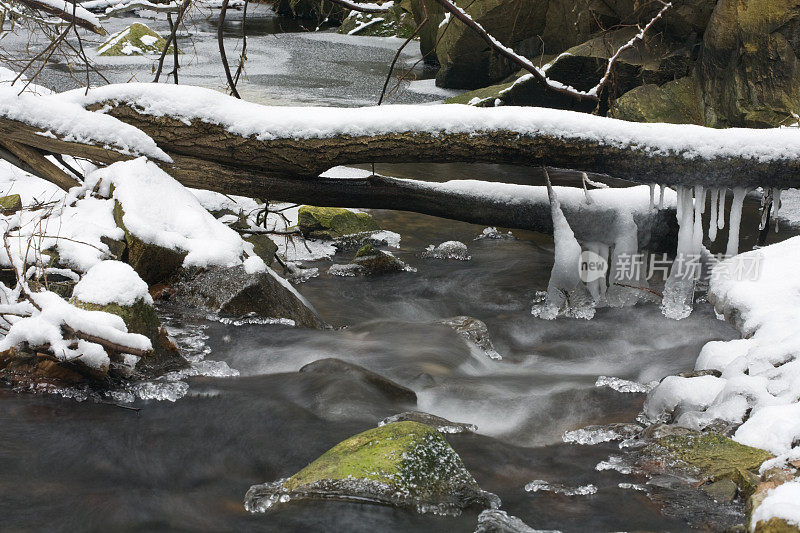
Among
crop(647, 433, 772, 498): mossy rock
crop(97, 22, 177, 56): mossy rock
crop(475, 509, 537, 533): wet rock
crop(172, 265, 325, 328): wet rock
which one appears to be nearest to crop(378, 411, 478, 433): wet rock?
crop(475, 509, 537, 533): wet rock

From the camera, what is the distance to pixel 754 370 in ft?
11.4

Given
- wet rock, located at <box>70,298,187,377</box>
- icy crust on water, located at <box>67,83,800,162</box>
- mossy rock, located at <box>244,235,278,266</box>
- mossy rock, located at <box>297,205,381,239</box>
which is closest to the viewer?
wet rock, located at <box>70,298,187,377</box>

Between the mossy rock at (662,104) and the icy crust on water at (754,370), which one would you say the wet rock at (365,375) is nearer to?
the icy crust on water at (754,370)

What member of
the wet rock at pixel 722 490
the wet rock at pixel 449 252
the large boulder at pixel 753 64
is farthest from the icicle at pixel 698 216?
the large boulder at pixel 753 64

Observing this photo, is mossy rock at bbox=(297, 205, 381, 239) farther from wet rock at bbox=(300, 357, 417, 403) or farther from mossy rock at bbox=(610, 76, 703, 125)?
mossy rock at bbox=(610, 76, 703, 125)

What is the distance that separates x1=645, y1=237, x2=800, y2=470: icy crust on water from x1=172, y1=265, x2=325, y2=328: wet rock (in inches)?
91.4

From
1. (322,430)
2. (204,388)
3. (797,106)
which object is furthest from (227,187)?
(797,106)

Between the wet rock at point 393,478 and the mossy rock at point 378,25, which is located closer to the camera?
the wet rock at point 393,478

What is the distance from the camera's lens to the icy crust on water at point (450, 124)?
15.3 ft

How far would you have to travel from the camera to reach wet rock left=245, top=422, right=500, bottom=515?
272 centimetres

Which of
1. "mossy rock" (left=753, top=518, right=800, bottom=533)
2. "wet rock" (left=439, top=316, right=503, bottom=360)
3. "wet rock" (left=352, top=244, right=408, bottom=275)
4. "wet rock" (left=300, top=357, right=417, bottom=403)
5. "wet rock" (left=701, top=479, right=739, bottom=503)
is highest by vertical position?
"mossy rock" (left=753, top=518, right=800, bottom=533)

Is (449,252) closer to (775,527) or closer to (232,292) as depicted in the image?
(232,292)

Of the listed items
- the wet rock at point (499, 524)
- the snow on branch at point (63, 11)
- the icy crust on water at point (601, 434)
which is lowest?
the icy crust on water at point (601, 434)

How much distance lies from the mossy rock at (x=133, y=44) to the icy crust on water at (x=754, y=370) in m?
15.0
